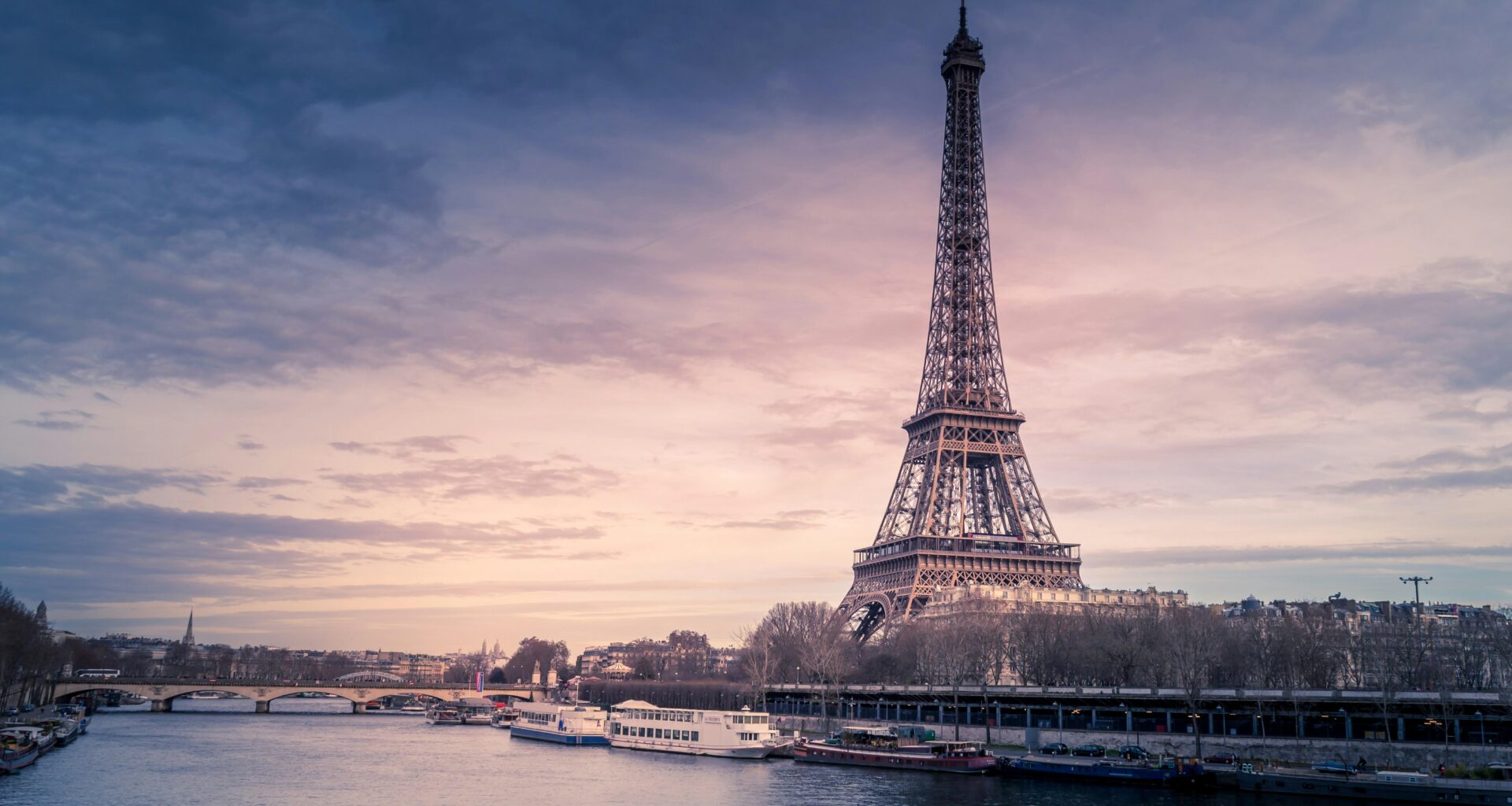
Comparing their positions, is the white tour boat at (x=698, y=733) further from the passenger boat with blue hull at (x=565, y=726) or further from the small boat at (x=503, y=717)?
the small boat at (x=503, y=717)

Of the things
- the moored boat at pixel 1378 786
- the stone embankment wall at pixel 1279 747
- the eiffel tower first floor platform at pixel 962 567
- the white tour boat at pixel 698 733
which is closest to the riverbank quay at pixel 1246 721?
the stone embankment wall at pixel 1279 747

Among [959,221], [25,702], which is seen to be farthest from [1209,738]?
[25,702]

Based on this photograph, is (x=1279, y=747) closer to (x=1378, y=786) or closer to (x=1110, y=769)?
(x=1110, y=769)

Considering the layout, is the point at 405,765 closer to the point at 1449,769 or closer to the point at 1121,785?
the point at 1121,785

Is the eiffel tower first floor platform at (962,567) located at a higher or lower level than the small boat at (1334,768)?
higher

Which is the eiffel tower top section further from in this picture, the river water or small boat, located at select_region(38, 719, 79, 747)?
small boat, located at select_region(38, 719, 79, 747)

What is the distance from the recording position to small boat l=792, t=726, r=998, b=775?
80.4 meters

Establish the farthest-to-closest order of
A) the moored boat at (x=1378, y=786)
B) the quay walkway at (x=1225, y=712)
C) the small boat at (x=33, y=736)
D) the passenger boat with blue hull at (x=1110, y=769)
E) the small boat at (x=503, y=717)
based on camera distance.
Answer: the small boat at (x=503, y=717) → the small boat at (x=33, y=736) → the passenger boat with blue hull at (x=1110, y=769) → the quay walkway at (x=1225, y=712) → the moored boat at (x=1378, y=786)

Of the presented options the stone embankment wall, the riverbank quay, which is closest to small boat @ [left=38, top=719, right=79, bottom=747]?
the riverbank quay

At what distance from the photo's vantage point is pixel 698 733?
326 ft

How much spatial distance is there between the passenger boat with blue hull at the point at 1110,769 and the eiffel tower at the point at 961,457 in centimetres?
5439

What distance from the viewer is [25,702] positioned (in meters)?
140

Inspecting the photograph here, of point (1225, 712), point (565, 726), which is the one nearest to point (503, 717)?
point (565, 726)

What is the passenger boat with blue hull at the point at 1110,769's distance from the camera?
2813 inches
